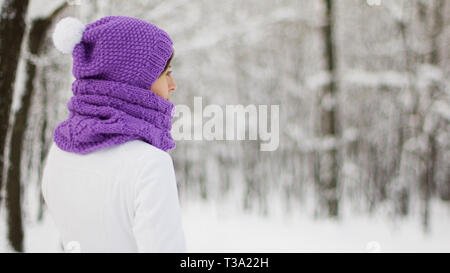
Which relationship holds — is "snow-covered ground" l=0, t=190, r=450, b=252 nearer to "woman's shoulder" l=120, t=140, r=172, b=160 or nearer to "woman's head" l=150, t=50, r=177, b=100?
"woman's head" l=150, t=50, r=177, b=100

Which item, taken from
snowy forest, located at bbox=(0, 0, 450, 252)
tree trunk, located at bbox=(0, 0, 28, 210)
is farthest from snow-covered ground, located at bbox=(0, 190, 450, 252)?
tree trunk, located at bbox=(0, 0, 28, 210)

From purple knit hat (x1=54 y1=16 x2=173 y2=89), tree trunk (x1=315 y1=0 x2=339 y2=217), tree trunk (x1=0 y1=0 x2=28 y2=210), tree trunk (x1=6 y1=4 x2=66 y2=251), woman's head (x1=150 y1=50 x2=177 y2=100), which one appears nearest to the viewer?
purple knit hat (x1=54 y1=16 x2=173 y2=89)

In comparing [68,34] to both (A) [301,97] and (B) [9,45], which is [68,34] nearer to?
(B) [9,45]

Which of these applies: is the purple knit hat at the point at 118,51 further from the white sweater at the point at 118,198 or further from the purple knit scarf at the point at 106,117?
the white sweater at the point at 118,198

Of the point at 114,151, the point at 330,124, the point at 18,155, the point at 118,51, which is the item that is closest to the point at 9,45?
the point at 18,155

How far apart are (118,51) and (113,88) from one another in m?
0.14

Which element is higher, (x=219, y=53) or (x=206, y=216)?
(x=219, y=53)

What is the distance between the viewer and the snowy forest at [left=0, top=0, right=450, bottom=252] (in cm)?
644

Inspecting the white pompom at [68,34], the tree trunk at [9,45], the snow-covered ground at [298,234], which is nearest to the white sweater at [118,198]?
the white pompom at [68,34]

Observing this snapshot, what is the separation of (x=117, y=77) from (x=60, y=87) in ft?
29.7

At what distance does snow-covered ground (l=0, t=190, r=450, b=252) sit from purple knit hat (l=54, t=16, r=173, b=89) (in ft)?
16.4

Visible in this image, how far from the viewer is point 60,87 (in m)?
9.52
